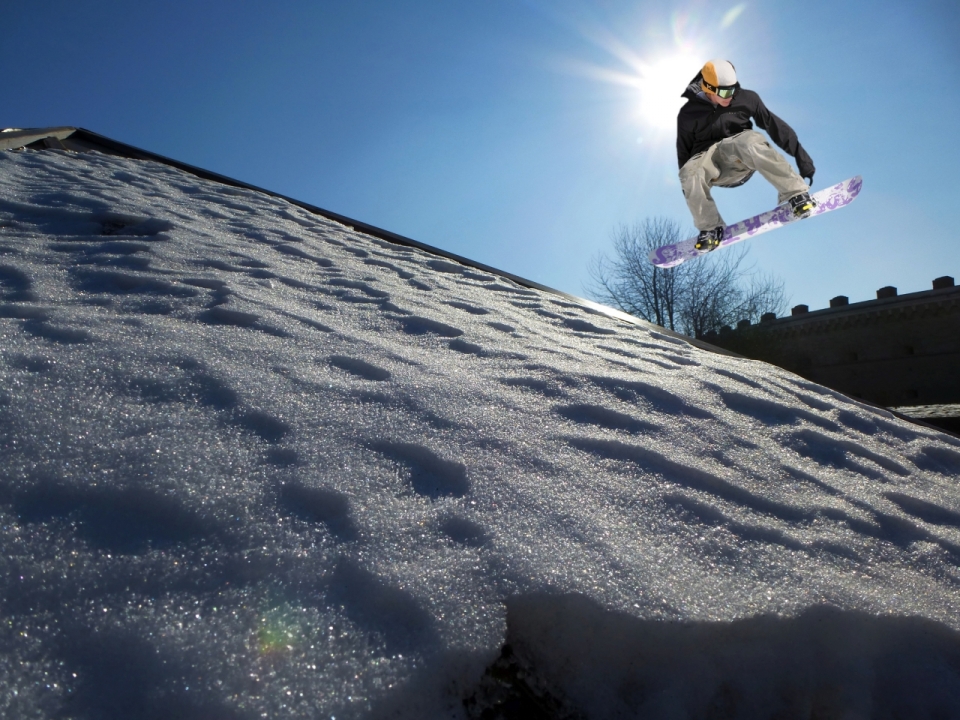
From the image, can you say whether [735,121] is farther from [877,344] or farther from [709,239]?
[877,344]

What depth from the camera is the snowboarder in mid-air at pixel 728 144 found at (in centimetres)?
367

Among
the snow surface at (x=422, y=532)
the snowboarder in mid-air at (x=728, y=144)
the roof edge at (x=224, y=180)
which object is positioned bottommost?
the snow surface at (x=422, y=532)

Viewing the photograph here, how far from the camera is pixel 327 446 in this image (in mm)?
1223

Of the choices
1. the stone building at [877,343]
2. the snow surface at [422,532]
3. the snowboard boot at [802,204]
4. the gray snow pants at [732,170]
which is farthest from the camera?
the stone building at [877,343]

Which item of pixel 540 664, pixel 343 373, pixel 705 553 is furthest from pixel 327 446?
pixel 705 553

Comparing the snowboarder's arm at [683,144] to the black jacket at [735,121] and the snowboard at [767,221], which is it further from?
the snowboard at [767,221]

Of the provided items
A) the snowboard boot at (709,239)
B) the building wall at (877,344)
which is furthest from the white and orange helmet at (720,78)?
the building wall at (877,344)

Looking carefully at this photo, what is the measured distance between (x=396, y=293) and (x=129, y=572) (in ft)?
6.34

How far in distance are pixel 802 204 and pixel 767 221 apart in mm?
627

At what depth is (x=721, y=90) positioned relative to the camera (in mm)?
3576

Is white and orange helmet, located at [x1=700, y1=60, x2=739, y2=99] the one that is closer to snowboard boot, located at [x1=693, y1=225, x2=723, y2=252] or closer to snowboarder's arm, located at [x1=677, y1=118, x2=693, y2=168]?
snowboarder's arm, located at [x1=677, y1=118, x2=693, y2=168]

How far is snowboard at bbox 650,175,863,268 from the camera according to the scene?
15.5ft

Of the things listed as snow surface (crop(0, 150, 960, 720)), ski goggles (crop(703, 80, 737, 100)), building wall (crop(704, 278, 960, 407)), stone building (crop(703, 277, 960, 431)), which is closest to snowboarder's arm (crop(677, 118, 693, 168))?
ski goggles (crop(703, 80, 737, 100))

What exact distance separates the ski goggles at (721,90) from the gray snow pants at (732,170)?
34 centimetres
